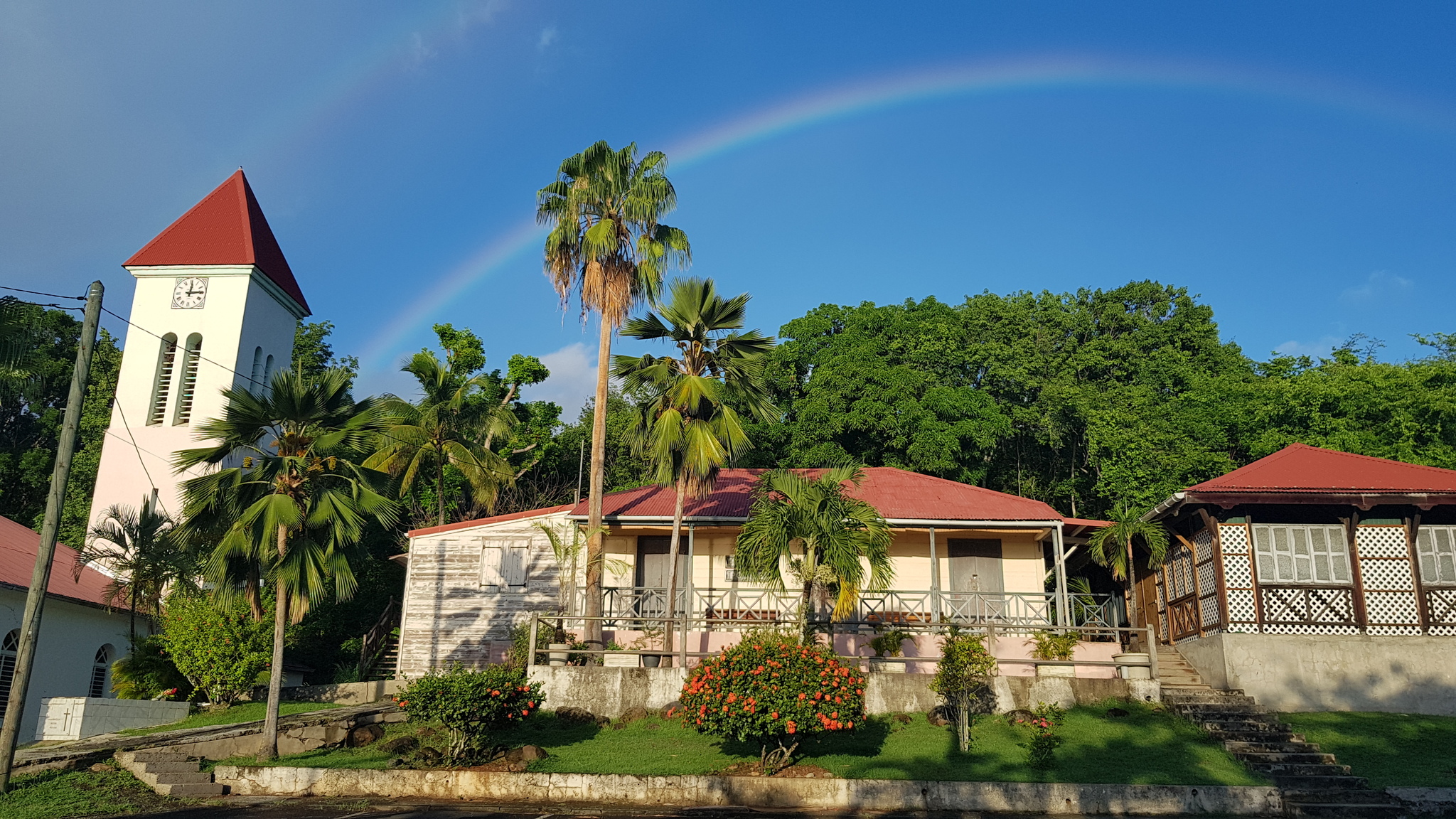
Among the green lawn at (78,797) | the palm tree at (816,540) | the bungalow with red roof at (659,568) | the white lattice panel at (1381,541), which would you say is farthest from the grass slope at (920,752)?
the white lattice panel at (1381,541)

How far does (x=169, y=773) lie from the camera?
14523 mm

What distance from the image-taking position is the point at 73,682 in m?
22.6

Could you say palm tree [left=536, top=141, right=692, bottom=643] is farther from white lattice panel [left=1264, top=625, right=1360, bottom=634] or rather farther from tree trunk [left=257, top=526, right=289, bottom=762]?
white lattice panel [left=1264, top=625, right=1360, bottom=634]

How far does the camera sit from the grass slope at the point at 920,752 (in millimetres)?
14125

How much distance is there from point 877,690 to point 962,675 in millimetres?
2529

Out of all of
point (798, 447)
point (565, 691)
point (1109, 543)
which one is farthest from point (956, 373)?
point (565, 691)

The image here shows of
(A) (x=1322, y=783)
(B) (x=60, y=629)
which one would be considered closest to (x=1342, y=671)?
(A) (x=1322, y=783)

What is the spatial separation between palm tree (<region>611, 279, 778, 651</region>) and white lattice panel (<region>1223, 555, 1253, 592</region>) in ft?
33.0

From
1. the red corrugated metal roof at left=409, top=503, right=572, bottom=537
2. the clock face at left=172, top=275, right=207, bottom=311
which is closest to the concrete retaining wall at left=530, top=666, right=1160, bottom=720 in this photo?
the red corrugated metal roof at left=409, top=503, right=572, bottom=537

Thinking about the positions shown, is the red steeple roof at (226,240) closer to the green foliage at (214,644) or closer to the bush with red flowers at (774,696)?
the green foliage at (214,644)

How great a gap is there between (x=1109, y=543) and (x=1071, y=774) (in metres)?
11.3

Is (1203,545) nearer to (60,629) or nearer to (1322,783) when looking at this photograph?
(1322,783)

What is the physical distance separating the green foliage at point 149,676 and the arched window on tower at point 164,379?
11.8 metres

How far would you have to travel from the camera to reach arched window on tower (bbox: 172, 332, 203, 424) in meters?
30.5
